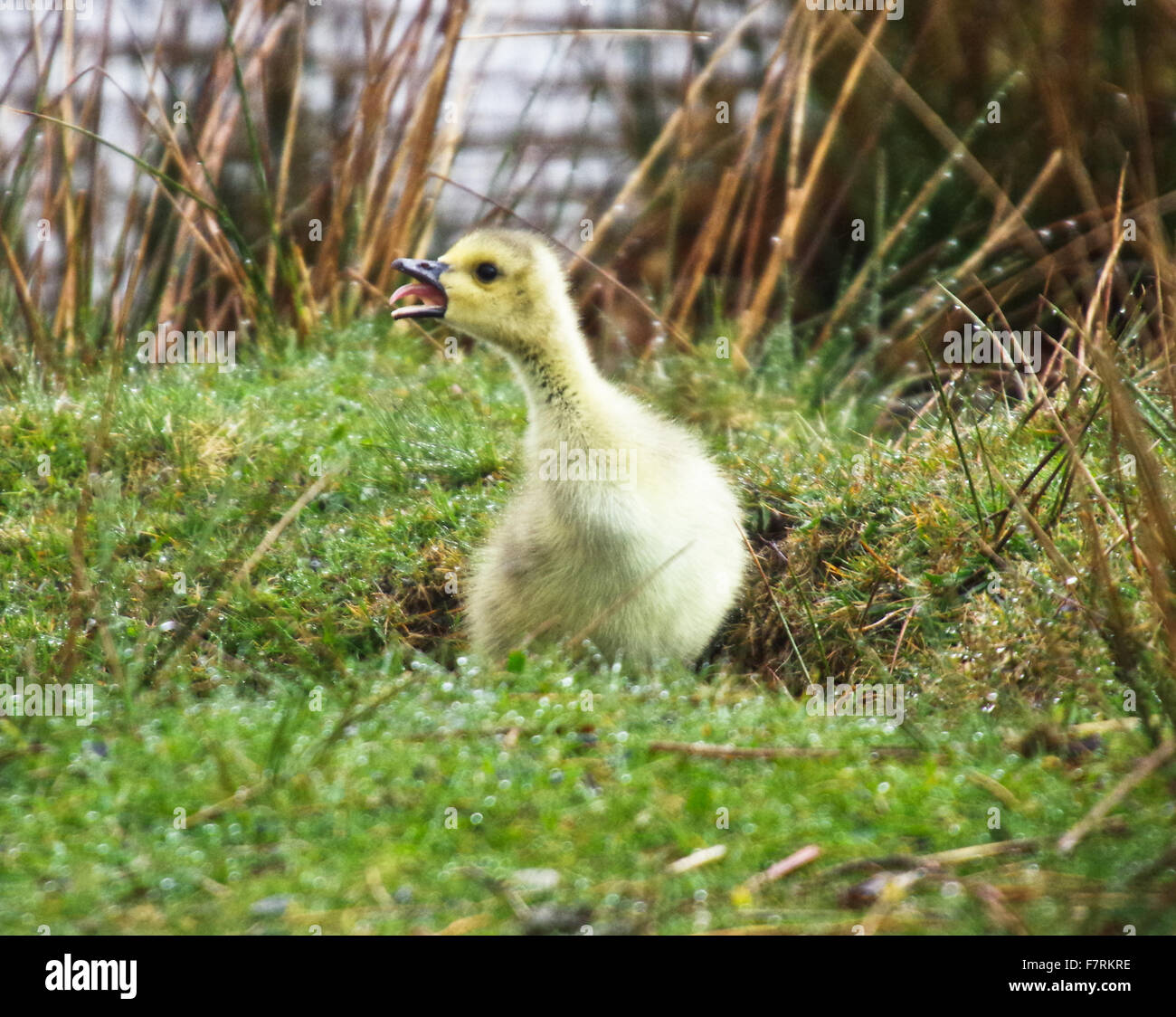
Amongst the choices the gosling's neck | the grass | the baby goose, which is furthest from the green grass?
the gosling's neck

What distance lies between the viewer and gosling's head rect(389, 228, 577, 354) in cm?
483

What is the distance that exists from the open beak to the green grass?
89 centimetres

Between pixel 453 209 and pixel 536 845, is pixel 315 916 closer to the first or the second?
pixel 536 845

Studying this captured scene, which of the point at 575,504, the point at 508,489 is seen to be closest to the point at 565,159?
the point at 508,489

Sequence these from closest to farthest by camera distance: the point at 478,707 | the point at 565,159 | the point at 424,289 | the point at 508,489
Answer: the point at 478,707 < the point at 424,289 < the point at 508,489 < the point at 565,159

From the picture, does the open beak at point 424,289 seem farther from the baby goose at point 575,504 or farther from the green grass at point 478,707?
the green grass at point 478,707

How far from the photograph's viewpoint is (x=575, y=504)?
179 inches

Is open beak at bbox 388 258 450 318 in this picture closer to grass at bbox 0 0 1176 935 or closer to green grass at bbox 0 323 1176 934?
grass at bbox 0 0 1176 935

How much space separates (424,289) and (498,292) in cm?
28

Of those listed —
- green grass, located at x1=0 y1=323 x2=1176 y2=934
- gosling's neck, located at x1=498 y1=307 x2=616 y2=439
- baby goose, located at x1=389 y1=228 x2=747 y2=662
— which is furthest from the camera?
gosling's neck, located at x1=498 y1=307 x2=616 y2=439

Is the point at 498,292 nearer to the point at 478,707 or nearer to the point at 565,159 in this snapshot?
the point at 478,707

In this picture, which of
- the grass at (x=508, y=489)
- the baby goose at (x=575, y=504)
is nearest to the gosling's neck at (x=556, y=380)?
the baby goose at (x=575, y=504)

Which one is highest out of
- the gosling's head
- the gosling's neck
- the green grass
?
the gosling's head

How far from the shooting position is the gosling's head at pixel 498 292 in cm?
483
